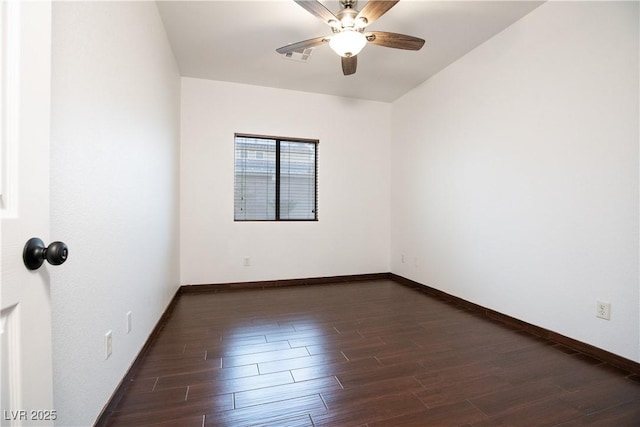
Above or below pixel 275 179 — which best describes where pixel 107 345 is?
below

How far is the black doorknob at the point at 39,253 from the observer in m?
0.63

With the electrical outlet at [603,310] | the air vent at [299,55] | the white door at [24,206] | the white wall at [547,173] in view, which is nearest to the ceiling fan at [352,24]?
the air vent at [299,55]

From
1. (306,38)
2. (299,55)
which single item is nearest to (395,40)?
(306,38)

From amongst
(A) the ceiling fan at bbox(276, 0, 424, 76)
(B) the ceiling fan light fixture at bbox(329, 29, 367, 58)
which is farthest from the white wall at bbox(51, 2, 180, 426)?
(B) the ceiling fan light fixture at bbox(329, 29, 367, 58)

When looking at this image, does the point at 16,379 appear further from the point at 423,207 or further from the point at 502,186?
the point at 423,207

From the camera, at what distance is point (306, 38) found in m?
2.82

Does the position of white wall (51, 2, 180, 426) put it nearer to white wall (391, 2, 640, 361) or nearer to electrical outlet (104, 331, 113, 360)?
electrical outlet (104, 331, 113, 360)

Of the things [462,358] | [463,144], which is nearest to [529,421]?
[462,358]

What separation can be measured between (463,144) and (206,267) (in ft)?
11.5

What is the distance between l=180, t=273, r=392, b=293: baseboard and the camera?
368cm

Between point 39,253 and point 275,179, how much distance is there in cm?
356

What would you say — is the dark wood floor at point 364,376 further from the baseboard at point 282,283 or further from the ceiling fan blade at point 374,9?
the ceiling fan blade at point 374,9

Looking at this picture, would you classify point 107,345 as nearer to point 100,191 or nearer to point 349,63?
point 100,191

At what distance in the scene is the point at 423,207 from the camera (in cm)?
382
